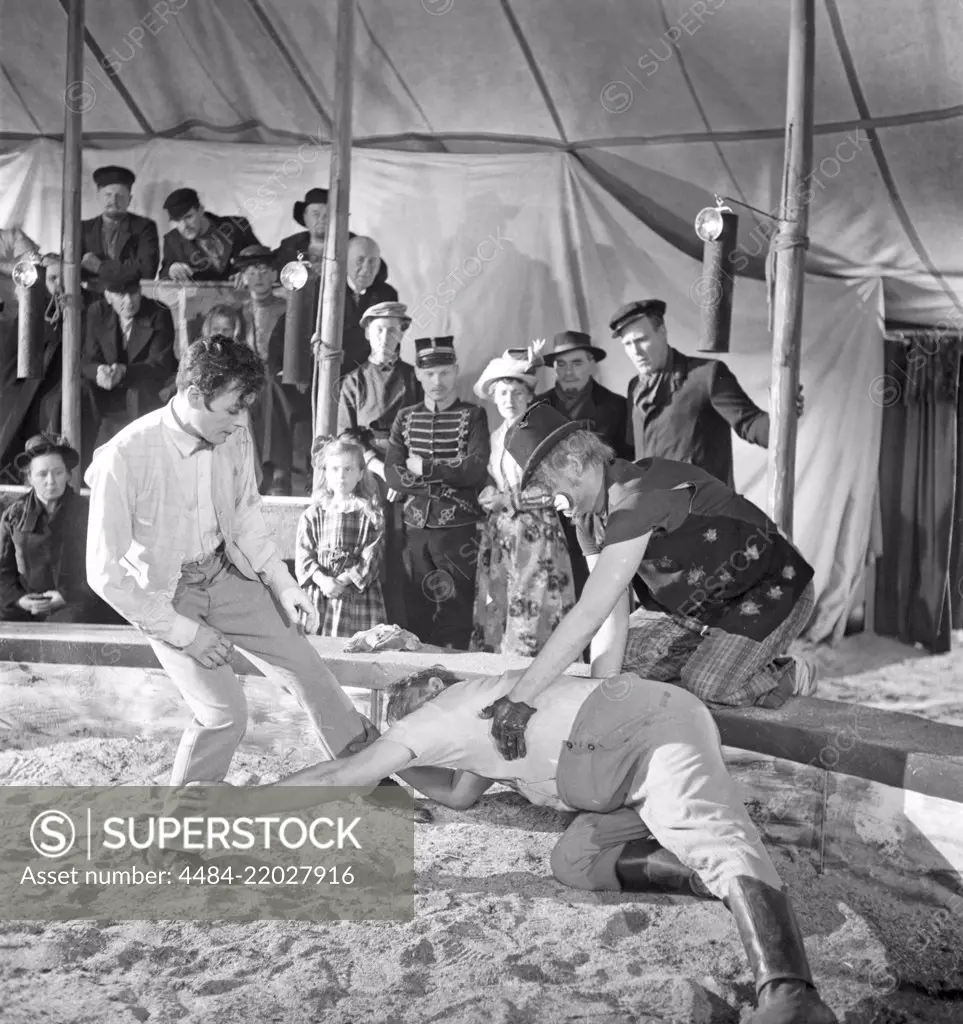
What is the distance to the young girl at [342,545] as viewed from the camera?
12.1ft

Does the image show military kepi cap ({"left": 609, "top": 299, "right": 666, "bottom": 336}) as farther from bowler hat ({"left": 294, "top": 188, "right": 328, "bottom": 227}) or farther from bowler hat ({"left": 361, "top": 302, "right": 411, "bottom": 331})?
bowler hat ({"left": 294, "top": 188, "right": 328, "bottom": 227})

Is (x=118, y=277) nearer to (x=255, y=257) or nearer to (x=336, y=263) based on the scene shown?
(x=255, y=257)

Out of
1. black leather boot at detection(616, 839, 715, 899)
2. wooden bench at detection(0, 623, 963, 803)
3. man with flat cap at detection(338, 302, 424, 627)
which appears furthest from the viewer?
man with flat cap at detection(338, 302, 424, 627)

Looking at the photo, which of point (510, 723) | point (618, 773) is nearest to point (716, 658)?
point (618, 773)

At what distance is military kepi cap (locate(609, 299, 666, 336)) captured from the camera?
362cm

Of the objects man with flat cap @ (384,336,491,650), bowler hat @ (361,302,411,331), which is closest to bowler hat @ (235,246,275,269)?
bowler hat @ (361,302,411,331)

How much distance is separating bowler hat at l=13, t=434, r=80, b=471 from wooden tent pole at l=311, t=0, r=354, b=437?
2.92ft

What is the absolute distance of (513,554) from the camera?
144 inches

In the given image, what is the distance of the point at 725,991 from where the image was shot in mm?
2414

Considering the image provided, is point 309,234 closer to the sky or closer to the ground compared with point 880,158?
closer to the ground

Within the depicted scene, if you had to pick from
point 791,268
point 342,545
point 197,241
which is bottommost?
point 342,545

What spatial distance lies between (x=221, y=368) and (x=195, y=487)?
13.8 inches

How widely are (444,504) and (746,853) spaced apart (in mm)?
1676

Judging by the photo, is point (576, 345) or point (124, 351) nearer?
point (576, 345)
